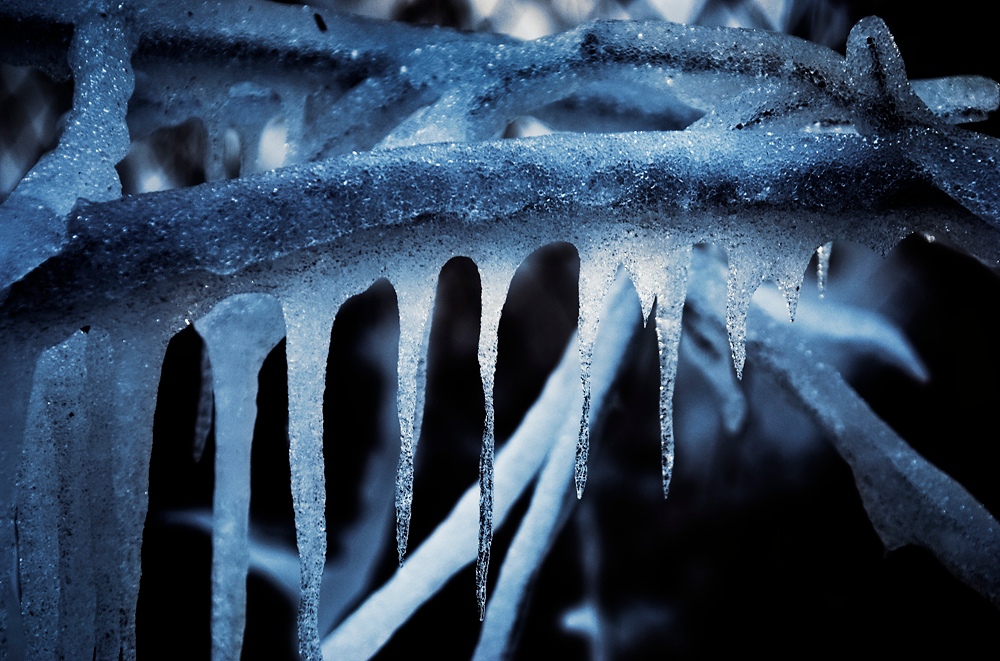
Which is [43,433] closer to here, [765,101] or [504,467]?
[765,101]

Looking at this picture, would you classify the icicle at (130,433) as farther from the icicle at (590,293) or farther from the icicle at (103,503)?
the icicle at (590,293)

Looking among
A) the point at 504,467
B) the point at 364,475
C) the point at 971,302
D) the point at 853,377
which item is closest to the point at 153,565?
the point at 364,475

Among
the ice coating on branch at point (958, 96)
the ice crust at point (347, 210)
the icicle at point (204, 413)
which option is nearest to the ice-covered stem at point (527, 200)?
the ice crust at point (347, 210)

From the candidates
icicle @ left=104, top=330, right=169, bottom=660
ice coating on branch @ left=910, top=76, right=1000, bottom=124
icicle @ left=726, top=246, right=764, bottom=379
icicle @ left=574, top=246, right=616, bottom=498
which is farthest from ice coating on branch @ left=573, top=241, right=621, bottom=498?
ice coating on branch @ left=910, top=76, right=1000, bottom=124

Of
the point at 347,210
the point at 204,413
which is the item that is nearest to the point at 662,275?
the point at 347,210

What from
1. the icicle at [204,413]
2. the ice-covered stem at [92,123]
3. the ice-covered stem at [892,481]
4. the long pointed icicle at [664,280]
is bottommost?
the ice-covered stem at [892,481]

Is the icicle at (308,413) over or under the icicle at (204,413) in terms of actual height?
over

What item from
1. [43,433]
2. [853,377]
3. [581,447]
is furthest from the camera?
[853,377]

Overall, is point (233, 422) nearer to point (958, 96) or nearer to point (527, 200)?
point (527, 200)
